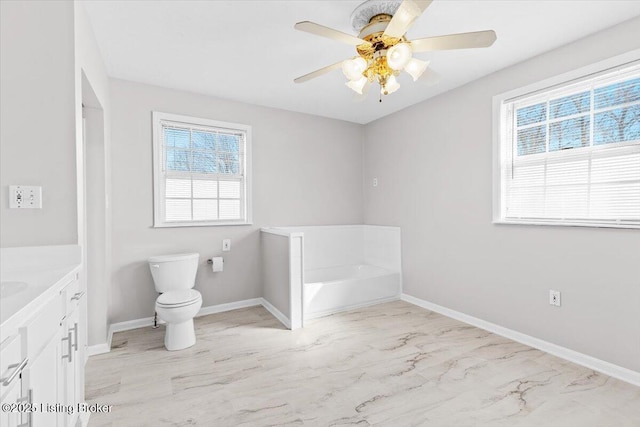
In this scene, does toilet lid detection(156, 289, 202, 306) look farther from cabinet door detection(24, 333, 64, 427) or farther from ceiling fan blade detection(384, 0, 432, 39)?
ceiling fan blade detection(384, 0, 432, 39)

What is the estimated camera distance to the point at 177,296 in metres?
2.60

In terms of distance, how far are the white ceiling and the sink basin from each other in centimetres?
172

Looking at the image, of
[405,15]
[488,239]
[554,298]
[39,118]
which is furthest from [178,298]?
[554,298]

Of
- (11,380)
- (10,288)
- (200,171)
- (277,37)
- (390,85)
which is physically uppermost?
(277,37)

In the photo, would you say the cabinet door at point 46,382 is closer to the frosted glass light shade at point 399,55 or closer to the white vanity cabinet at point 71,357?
the white vanity cabinet at point 71,357

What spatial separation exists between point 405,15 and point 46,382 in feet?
6.96

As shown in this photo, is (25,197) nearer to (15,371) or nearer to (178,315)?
(15,371)

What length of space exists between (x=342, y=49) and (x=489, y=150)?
1.67m

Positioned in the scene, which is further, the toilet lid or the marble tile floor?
the toilet lid

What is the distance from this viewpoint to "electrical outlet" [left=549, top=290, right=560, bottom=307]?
2.43 metres

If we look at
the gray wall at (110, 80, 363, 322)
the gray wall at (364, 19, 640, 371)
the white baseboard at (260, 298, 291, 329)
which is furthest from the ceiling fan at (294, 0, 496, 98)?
the white baseboard at (260, 298, 291, 329)

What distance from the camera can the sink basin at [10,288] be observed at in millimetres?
1183

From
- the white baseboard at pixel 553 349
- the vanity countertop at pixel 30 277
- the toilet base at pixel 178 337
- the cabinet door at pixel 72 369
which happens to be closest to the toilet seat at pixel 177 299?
the toilet base at pixel 178 337

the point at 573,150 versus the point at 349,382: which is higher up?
the point at 573,150
